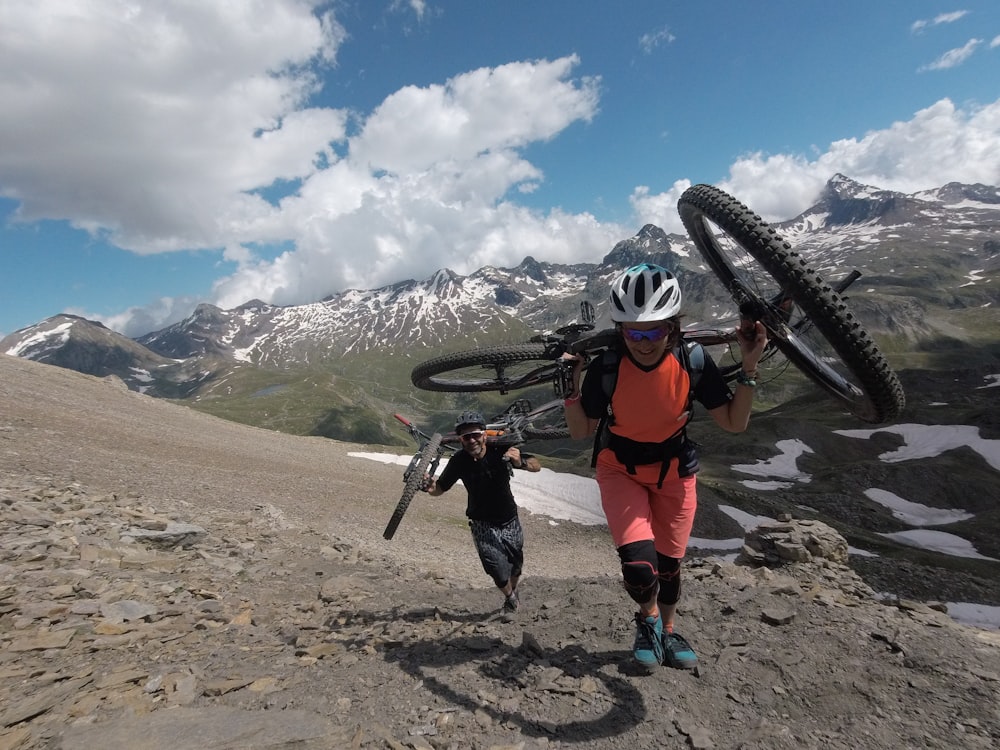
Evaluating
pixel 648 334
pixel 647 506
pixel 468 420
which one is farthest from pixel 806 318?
pixel 468 420

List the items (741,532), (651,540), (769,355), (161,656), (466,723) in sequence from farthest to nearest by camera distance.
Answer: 1. (741,532)
2. (769,355)
3. (161,656)
4. (651,540)
5. (466,723)

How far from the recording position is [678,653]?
609 cm

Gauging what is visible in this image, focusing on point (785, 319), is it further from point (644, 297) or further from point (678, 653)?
point (678, 653)

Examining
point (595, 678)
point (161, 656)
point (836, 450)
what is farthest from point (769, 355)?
point (836, 450)

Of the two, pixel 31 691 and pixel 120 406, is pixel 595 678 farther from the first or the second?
pixel 120 406

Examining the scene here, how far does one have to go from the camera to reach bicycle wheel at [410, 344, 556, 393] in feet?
46.3

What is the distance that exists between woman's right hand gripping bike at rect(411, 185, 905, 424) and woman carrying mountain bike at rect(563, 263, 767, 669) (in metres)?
0.41

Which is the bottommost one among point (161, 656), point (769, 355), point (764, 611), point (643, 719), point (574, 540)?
point (574, 540)

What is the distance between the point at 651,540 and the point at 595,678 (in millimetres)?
1814

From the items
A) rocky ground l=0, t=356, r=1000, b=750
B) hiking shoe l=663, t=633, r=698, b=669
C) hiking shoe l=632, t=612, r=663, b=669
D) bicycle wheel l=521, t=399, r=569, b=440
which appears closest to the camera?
rocky ground l=0, t=356, r=1000, b=750

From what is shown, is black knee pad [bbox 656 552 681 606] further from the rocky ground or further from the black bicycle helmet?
the black bicycle helmet

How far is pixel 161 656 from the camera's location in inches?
260

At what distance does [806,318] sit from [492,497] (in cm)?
592

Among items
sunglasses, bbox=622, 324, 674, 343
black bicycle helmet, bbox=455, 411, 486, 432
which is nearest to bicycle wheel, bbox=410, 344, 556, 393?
black bicycle helmet, bbox=455, 411, 486, 432
